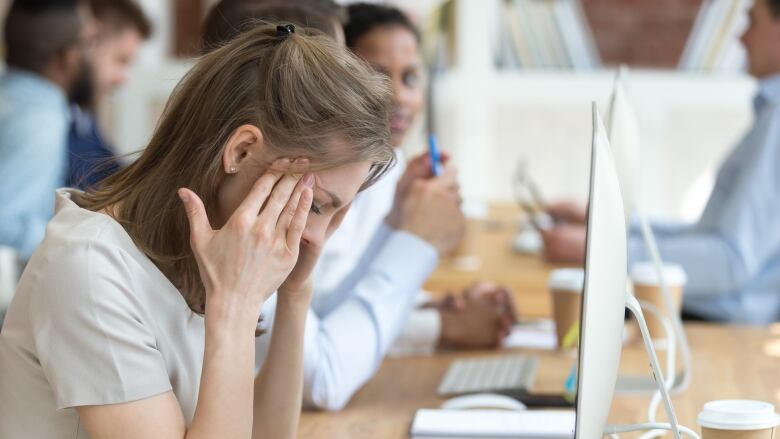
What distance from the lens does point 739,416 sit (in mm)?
1102

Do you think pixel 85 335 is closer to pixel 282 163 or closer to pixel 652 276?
pixel 282 163

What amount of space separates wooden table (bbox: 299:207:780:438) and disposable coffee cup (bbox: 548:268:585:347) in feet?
0.17

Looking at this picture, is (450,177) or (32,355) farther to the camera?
(450,177)

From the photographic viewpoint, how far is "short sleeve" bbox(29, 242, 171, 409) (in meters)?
1.01

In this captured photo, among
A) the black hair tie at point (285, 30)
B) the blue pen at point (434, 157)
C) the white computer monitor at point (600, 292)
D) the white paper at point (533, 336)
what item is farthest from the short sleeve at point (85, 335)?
the white paper at point (533, 336)

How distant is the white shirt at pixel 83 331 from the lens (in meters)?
1.02

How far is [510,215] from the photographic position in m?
3.67

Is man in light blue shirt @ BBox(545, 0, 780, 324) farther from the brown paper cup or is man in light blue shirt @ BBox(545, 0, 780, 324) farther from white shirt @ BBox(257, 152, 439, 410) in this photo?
white shirt @ BBox(257, 152, 439, 410)

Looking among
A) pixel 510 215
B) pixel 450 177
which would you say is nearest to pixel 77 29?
pixel 510 215

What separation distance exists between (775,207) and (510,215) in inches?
49.9

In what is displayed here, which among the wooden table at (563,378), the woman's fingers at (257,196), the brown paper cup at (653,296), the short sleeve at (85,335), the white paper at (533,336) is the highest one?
the woman's fingers at (257,196)

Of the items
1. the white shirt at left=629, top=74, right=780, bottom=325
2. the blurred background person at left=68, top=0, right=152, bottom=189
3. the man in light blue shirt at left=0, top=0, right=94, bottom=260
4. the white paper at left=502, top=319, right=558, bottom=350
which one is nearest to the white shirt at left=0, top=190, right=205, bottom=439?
the white paper at left=502, top=319, right=558, bottom=350

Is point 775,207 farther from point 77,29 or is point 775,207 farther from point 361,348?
point 77,29

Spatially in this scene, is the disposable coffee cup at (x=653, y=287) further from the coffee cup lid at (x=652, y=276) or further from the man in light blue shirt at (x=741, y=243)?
the man in light blue shirt at (x=741, y=243)
